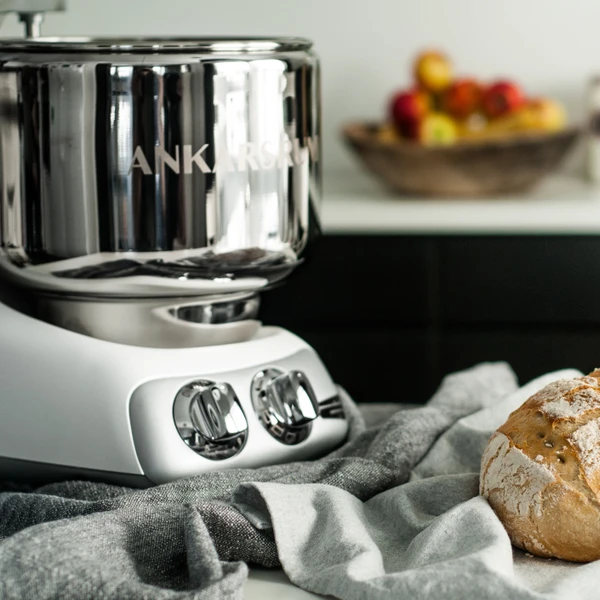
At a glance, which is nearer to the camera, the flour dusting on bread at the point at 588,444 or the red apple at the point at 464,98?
the flour dusting on bread at the point at 588,444

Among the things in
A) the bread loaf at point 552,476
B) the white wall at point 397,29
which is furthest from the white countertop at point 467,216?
the bread loaf at point 552,476

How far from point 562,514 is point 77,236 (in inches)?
14.0

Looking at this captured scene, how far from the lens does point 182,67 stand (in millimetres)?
645

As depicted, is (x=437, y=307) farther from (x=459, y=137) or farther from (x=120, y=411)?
(x=120, y=411)

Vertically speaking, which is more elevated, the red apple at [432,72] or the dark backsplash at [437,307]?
the red apple at [432,72]

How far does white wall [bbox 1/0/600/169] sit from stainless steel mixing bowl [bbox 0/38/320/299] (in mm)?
1613

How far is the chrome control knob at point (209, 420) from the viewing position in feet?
2.23

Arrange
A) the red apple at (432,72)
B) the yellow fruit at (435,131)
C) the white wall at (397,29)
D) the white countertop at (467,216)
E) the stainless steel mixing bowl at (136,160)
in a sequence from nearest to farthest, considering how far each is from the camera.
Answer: the stainless steel mixing bowl at (136,160) → the white countertop at (467,216) → the yellow fruit at (435,131) → the red apple at (432,72) → the white wall at (397,29)

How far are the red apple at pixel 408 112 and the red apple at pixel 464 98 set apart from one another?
63mm

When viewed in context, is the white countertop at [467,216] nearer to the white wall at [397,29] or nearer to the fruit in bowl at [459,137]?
the fruit in bowl at [459,137]

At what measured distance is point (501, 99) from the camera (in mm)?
2004

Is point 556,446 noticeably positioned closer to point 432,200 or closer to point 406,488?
point 406,488

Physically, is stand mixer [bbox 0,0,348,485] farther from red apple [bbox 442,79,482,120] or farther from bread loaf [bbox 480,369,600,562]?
red apple [bbox 442,79,482,120]

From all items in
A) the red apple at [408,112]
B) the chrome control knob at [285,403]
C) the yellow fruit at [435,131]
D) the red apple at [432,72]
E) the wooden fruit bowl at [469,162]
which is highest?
the red apple at [432,72]
